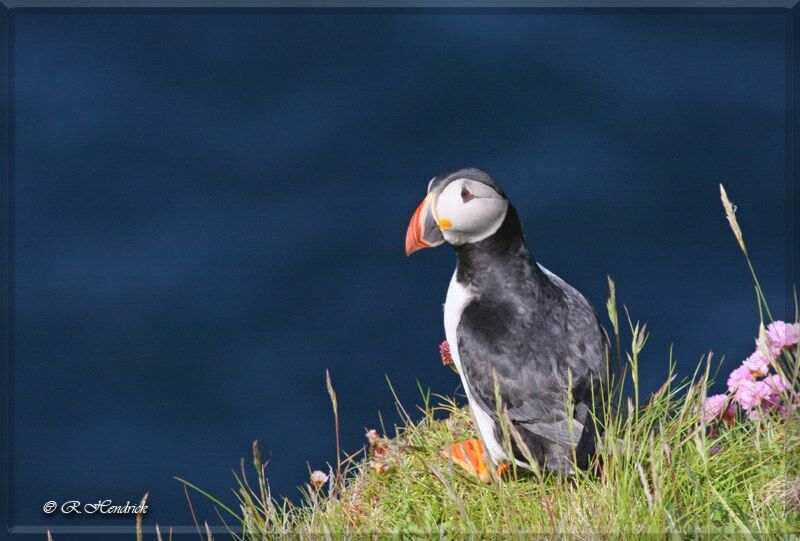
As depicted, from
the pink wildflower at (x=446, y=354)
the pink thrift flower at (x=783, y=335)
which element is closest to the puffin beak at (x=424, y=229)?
the pink wildflower at (x=446, y=354)

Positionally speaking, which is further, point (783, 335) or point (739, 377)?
point (739, 377)

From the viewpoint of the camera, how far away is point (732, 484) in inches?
155

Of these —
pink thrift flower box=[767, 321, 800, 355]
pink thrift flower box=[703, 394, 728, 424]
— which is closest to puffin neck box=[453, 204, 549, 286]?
pink thrift flower box=[703, 394, 728, 424]

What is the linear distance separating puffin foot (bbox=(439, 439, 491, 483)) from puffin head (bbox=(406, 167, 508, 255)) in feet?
3.37

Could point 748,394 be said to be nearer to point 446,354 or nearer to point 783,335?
point 783,335

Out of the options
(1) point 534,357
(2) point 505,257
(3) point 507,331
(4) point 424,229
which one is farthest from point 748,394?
(4) point 424,229

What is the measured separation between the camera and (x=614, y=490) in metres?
3.64

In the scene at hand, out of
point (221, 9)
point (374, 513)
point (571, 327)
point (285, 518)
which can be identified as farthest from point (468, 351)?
point (221, 9)

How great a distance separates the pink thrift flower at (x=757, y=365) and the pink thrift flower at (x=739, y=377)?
0.06ft

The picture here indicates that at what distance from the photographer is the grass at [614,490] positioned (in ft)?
11.0

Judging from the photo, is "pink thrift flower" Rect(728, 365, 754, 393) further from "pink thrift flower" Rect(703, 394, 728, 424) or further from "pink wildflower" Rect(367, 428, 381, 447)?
"pink wildflower" Rect(367, 428, 381, 447)

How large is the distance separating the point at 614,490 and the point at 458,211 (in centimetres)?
161

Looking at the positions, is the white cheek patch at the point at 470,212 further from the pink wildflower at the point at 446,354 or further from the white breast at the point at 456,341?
the pink wildflower at the point at 446,354

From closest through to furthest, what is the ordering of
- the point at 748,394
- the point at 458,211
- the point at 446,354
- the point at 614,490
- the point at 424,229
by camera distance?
the point at 614,490
the point at 748,394
the point at 458,211
the point at 424,229
the point at 446,354
